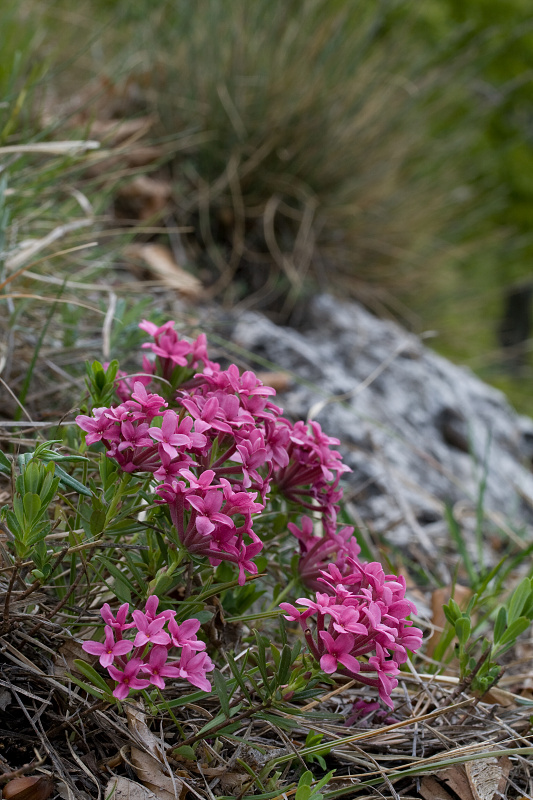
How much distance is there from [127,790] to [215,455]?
47 cm

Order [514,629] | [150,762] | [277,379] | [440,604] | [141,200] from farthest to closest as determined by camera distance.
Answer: [141,200] < [277,379] < [440,604] < [514,629] < [150,762]

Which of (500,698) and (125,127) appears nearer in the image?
(500,698)

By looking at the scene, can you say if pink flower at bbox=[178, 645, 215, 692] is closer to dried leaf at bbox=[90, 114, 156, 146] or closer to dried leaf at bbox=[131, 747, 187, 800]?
dried leaf at bbox=[131, 747, 187, 800]

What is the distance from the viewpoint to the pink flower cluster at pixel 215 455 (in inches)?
35.4

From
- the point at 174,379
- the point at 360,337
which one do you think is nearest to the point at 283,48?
the point at 360,337

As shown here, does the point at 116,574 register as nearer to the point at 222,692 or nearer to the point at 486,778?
the point at 222,692

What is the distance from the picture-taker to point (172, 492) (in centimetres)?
90

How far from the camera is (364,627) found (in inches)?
34.5

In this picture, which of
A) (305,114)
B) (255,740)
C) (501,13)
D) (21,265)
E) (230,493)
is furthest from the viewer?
(501,13)

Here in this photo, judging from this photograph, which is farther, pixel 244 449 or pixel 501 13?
pixel 501 13

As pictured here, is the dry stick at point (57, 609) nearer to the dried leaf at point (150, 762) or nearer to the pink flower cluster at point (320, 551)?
the dried leaf at point (150, 762)

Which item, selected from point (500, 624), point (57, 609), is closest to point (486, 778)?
point (500, 624)

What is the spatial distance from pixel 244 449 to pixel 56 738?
514 mm

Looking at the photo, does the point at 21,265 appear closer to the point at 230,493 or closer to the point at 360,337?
the point at 230,493
